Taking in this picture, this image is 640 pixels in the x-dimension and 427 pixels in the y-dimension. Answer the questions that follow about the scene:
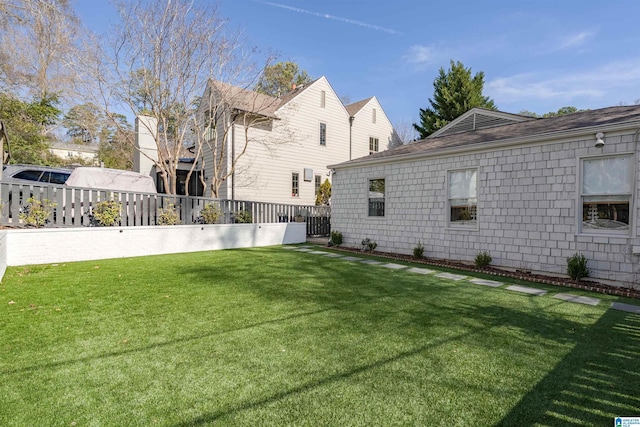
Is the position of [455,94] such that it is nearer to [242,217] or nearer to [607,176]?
[607,176]

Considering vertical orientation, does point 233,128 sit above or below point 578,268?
above

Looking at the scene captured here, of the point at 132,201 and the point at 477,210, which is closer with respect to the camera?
the point at 477,210

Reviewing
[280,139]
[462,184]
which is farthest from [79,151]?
[462,184]

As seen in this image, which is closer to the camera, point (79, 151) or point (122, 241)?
point (122, 241)

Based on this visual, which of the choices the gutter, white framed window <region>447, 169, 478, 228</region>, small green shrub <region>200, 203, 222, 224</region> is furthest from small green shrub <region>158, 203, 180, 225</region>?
white framed window <region>447, 169, 478, 228</region>

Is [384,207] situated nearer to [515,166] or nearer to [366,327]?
[515,166]

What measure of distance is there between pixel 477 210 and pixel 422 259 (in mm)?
1759

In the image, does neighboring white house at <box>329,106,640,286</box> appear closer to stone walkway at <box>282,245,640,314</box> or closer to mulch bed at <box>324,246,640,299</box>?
mulch bed at <box>324,246,640,299</box>

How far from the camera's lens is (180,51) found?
10.8 m

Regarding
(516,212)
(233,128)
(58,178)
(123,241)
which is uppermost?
(233,128)

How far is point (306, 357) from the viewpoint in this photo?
2.53 metres

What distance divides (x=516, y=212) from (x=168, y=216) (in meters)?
8.51

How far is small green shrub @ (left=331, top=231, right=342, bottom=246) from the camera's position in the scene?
10.3m

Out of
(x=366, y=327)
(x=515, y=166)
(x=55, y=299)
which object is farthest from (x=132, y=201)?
(x=515, y=166)
